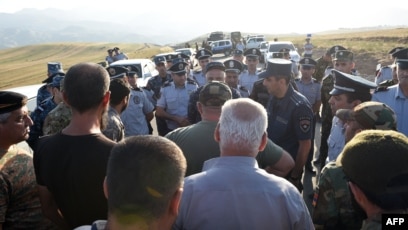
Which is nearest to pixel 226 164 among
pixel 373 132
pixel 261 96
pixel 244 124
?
pixel 244 124

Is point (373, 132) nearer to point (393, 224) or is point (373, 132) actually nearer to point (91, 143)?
point (393, 224)

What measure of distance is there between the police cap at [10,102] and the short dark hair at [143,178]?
1668 mm

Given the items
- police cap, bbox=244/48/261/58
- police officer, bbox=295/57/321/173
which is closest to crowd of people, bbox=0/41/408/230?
police officer, bbox=295/57/321/173

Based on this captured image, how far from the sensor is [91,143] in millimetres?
2328

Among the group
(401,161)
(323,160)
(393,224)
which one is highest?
(401,161)

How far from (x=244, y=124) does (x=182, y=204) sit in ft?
1.93

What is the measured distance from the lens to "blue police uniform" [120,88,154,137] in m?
5.38

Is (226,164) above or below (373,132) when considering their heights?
below

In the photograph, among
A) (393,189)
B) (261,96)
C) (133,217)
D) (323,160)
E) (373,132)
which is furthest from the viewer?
(323,160)

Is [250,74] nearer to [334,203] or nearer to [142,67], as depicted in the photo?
[142,67]

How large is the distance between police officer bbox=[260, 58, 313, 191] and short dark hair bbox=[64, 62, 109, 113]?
2.25 metres

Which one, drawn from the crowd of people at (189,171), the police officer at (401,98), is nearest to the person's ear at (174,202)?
the crowd of people at (189,171)

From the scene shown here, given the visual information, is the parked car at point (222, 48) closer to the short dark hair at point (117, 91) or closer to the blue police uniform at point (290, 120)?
the blue police uniform at point (290, 120)

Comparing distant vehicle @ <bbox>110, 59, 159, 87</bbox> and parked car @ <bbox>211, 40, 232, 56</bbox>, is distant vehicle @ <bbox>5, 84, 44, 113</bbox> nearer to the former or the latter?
distant vehicle @ <bbox>110, 59, 159, 87</bbox>
